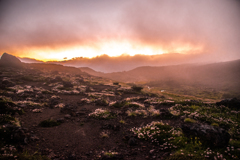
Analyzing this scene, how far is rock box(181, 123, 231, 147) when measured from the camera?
7355mm

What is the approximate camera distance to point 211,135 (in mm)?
7766

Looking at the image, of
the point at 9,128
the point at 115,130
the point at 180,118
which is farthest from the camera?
the point at 180,118

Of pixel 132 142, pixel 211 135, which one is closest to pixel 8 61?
pixel 132 142

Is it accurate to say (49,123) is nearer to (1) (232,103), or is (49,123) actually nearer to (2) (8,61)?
(1) (232,103)

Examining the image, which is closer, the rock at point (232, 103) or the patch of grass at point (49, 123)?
the patch of grass at point (49, 123)

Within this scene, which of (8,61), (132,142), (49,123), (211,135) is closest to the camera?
(211,135)

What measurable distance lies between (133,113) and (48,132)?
10460 mm

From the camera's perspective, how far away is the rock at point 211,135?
7355 millimetres

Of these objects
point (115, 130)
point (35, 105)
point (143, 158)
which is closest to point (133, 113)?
point (115, 130)

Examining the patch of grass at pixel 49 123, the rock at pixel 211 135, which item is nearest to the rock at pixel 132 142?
the rock at pixel 211 135

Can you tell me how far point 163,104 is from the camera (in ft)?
71.2

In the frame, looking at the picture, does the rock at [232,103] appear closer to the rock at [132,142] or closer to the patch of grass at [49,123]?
the rock at [132,142]

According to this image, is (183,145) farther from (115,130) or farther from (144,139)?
(115,130)

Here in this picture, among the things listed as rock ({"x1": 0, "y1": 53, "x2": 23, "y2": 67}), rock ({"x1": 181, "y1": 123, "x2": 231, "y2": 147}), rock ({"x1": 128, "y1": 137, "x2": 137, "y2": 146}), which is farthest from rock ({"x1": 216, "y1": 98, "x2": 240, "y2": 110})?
rock ({"x1": 0, "y1": 53, "x2": 23, "y2": 67})
